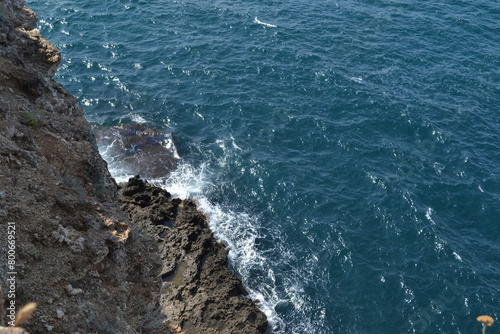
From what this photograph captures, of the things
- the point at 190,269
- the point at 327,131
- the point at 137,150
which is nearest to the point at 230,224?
the point at 190,269

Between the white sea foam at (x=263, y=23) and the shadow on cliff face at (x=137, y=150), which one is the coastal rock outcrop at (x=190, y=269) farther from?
the white sea foam at (x=263, y=23)

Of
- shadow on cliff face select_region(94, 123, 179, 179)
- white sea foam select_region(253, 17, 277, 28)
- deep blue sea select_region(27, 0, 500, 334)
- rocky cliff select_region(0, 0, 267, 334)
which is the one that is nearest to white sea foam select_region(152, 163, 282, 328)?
deep blue sea select_region(27, 0, 500, 334)

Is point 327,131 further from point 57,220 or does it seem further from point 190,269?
point 57,220

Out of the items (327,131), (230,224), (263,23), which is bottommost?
(230,224)

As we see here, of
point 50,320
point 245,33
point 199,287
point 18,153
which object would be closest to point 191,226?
point 199,287

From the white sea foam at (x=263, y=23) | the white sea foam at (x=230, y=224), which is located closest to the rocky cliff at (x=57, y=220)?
the white sea foam at (x=230, y=224)

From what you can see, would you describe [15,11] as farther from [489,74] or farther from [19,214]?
[489,74]
